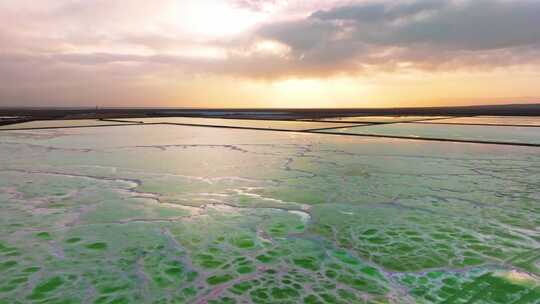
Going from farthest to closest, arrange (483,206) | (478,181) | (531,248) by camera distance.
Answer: (478,181)
(483,206)
(531,248)

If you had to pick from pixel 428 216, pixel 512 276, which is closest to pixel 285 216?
pixel 428 216

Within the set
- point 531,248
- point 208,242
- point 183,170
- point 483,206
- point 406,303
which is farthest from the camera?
point 183,170

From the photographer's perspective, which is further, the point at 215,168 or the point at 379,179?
the point at 215,168

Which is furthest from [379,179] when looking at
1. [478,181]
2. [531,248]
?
[531,248]

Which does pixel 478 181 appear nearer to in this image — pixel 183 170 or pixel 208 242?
pixel 208 242

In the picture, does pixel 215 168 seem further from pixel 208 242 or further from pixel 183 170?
pixel 208 242

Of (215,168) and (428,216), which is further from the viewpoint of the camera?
(215,168)
